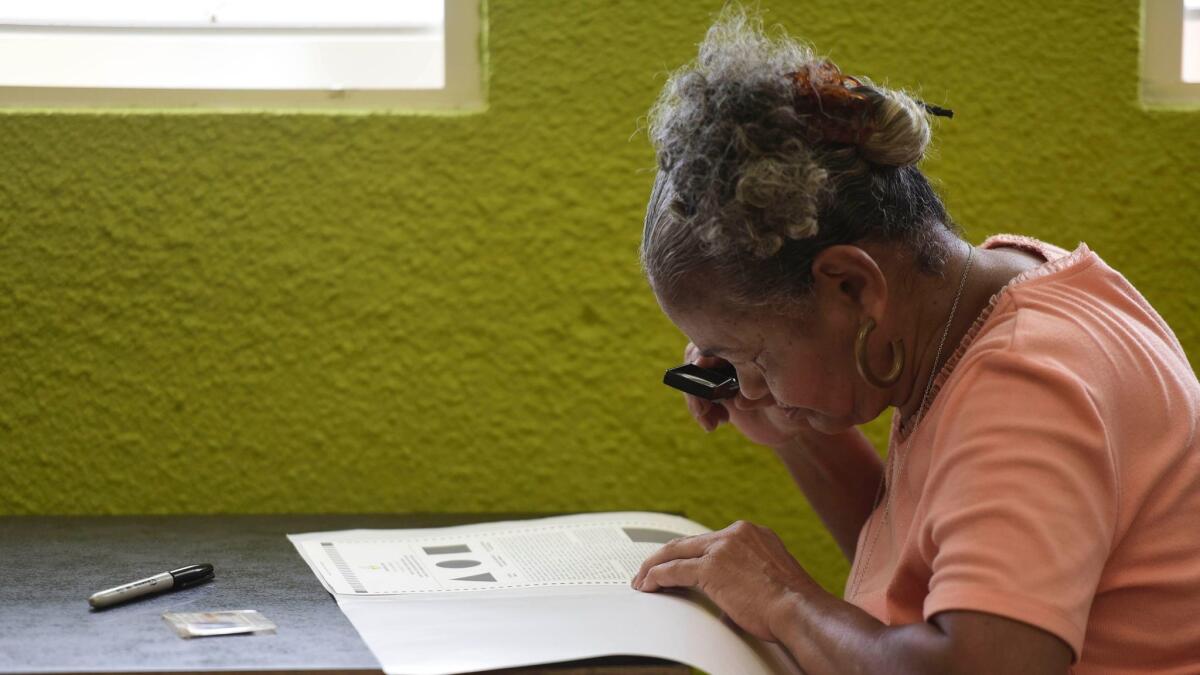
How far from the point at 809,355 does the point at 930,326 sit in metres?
0.11

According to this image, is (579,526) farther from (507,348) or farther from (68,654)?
(68,654)

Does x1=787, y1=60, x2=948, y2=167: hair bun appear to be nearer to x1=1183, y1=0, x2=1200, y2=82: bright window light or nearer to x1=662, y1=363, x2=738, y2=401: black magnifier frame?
x1=662, y1=363, x2=738, y2=401: black magnifier frame

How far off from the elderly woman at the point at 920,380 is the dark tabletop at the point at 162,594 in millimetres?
336

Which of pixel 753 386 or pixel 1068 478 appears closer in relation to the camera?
pixel 1068 478

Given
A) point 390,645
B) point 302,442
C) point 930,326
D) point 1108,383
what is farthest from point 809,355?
point 302,442

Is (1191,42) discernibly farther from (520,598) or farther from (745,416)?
(520,598)

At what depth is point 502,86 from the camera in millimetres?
1529

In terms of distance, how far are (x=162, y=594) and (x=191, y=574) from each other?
4cm

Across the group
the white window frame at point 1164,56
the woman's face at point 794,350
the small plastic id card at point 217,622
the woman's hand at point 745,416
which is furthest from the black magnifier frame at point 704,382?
the white window frame at point 1164,56

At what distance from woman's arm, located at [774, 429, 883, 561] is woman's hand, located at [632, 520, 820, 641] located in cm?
29

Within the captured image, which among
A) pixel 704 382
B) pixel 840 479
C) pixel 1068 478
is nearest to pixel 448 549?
pixel 704 382

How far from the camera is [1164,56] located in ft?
5.30

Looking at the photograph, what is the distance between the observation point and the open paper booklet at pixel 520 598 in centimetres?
90

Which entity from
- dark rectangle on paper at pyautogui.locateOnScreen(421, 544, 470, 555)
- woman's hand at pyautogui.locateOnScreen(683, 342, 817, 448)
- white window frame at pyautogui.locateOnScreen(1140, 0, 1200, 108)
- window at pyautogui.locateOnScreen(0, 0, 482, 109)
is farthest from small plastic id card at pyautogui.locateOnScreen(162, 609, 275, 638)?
white window frame at pyautogui.locateOnScreen(1140, 0, 1200, 108)
